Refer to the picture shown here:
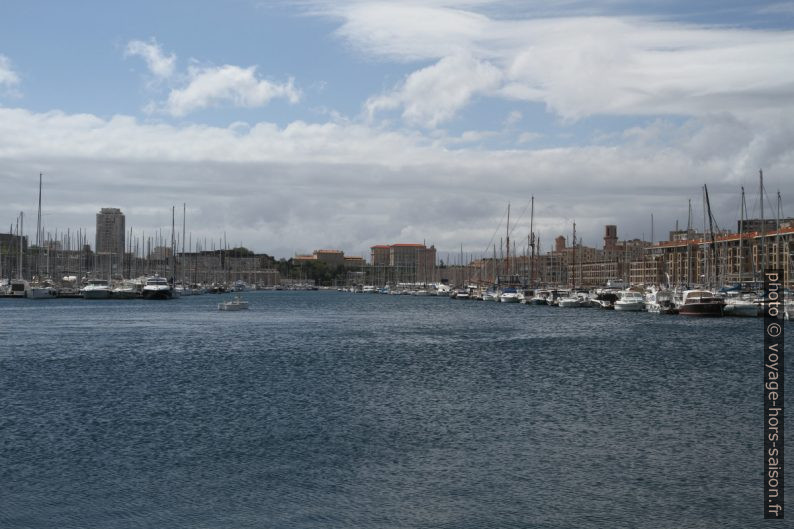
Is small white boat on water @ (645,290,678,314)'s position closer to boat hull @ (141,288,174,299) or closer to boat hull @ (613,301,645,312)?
boat hull @ (613,301,645,312)

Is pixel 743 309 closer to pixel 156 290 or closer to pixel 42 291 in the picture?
pixel 156 290

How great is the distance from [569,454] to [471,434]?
387 centimetres

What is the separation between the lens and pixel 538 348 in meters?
61.3

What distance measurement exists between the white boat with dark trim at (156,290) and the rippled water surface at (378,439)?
96.2 meters

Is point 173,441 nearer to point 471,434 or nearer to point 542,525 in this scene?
point 471,434

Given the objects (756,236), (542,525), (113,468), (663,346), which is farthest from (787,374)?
(756,236)

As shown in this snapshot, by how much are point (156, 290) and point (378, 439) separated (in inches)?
5166

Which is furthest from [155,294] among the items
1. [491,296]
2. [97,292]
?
[491,296]

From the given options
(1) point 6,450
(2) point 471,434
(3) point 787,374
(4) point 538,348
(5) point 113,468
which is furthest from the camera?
(4) point 538,348

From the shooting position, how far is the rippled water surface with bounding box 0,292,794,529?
19.7 metres

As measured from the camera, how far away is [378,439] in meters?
27.2

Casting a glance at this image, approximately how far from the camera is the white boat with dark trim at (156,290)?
498ft

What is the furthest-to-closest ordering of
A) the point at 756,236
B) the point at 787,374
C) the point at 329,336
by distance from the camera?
the point at 756,236 → the point at 329,336 → the point at 787,374

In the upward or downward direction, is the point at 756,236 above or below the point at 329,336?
above
